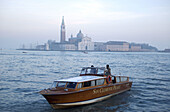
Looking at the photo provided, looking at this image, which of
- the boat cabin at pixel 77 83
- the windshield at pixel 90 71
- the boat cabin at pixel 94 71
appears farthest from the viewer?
the windshield at pixel 90 71

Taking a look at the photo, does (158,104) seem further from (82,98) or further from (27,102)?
(27,102)

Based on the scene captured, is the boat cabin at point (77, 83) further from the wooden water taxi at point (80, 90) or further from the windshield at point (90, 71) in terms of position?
the windshield at point (90, 71)

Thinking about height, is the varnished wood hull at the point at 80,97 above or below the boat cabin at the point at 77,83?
below

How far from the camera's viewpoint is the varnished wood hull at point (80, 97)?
36.9 feet

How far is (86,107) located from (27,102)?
3668 millimetres

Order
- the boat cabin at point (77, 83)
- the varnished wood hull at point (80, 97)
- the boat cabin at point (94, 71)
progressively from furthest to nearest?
the boat cabin at point (94, 71), the boat cabin at point (77, 83), the varnished wood hull at point (80, 97)

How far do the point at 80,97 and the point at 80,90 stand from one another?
1.43 feet

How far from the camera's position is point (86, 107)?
489 inches

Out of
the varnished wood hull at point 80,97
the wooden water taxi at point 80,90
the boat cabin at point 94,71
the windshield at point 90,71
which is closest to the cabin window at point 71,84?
the wooden water taxi at point 80,90

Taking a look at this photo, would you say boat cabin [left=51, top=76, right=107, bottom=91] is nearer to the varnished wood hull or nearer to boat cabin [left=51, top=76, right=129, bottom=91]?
boat cabin [left=51, top=76, right=129, bottom=91]

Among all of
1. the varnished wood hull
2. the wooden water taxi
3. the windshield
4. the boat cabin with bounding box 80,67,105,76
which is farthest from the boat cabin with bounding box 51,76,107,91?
the windshield

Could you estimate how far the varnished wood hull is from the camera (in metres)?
11.2

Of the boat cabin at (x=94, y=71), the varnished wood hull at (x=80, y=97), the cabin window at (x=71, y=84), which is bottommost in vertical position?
the varnished wood hull at (x=80, y=97)

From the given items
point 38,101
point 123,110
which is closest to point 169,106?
point 123,110
